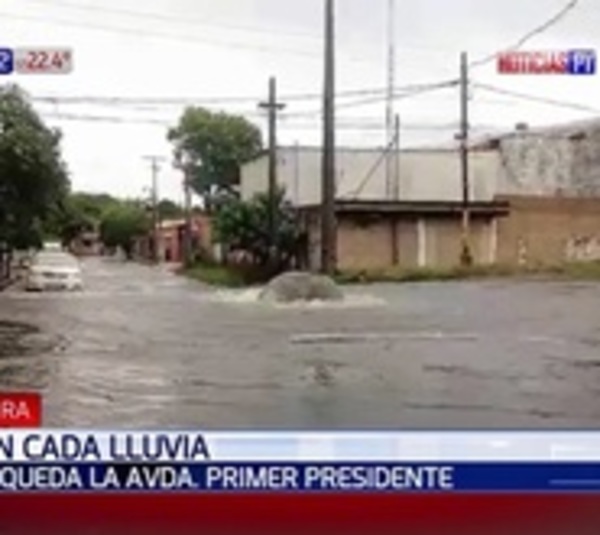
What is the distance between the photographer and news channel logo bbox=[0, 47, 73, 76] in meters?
2.41

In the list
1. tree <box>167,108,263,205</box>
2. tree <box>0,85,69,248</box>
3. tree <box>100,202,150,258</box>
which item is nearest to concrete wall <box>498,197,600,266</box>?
tree <box>167,108,263,205</box>

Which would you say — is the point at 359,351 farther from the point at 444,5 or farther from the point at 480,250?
the point at 444,5

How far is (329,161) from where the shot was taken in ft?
8.31

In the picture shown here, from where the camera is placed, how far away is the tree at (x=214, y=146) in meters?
2.56

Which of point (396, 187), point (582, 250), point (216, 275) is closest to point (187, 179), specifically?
point (216, 275)

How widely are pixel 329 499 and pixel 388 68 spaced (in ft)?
3.01

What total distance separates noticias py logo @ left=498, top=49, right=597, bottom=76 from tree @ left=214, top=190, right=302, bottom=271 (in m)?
0.54

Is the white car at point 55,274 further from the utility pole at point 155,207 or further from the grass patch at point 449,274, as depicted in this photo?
the grass patch at point 449,274

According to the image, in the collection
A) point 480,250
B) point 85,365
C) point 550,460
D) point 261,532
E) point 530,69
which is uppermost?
point 530,69

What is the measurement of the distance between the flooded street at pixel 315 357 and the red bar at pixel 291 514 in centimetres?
15

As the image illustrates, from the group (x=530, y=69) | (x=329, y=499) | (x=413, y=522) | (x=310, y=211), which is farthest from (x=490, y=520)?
(x=530, y=69)

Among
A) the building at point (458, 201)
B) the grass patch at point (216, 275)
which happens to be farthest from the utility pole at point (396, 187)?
the grass patch at point (216, 275)

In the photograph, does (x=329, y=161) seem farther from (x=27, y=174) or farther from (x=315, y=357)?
(x=27, y=174)

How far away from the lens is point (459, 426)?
95.3 inches
